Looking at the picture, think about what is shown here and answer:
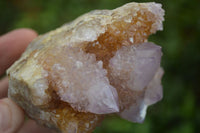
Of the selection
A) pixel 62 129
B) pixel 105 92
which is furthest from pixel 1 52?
pixel 105 92

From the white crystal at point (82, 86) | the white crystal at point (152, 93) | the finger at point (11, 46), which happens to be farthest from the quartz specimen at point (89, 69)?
the finger at point (11, 46)

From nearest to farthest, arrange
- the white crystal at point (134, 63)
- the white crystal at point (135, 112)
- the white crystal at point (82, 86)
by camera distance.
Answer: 1. the white crystal at point (82, 86)
2. the white crystal at point (134, 63)
3. the white crystal at point (135, 112)

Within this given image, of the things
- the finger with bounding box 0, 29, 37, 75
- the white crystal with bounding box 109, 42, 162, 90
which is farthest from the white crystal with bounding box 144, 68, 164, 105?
the finger with bounding box 0, 29, 37, 75

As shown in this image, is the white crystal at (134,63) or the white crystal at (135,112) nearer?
the white crystal at (134,63)

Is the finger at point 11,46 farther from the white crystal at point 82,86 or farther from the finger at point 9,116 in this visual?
the white crystal at point 82,86

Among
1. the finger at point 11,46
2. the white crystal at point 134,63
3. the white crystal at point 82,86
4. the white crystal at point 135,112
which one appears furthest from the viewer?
the finger at point 11,46

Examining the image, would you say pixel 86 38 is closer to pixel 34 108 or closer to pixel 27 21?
pixel 34 108

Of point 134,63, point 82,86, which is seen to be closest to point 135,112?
point 134,63
